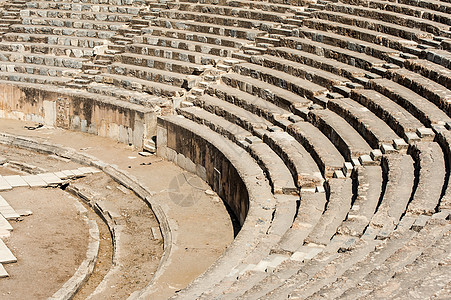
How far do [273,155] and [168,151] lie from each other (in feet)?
10.7

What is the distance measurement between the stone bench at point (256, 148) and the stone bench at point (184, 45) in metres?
2.06

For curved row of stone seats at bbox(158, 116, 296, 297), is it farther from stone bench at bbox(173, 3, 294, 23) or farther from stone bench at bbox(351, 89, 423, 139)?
stone bench at bbox(173, 3, 294, 23)

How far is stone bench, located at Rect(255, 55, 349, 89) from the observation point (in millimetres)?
14188

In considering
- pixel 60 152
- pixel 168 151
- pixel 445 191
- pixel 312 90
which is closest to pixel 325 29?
pixel 312 90

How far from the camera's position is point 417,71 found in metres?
13.1

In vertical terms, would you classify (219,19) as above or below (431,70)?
Result: above

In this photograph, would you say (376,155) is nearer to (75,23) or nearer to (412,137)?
(412,137)

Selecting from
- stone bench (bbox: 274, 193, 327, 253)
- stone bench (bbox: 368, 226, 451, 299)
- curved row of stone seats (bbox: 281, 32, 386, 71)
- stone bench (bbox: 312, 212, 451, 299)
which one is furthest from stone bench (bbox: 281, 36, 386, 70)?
stone bench (bbox: 368, 226, 451, 299)

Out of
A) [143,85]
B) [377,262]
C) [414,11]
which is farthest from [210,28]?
[377,262]

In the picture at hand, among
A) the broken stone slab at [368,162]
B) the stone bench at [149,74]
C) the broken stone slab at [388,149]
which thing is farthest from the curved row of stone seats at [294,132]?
the stone bench at [149,74]

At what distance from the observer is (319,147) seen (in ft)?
39.5

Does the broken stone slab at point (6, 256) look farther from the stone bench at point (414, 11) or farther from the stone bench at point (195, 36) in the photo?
the stone bench at point (414, 11)

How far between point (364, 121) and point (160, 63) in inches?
259

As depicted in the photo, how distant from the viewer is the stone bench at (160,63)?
16672 mm
